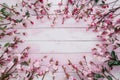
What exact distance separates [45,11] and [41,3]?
0.08 meters

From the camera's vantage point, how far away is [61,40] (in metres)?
2.01

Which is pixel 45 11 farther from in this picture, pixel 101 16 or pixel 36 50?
pixel 101 16

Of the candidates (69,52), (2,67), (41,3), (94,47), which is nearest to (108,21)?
(94,47)

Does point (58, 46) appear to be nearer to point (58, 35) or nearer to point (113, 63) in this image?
point (58, 35)

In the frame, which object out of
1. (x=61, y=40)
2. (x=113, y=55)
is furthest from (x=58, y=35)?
(x=113, y=55)

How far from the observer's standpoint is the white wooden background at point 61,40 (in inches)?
78.2

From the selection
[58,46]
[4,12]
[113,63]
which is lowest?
[113,63]

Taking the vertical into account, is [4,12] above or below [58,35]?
above

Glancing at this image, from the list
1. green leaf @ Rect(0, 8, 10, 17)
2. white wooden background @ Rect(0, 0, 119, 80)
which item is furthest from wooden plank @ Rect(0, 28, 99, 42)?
green leaf @ Rect(0, 8, 10, 17)

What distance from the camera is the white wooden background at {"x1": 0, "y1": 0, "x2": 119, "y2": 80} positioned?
1.99m

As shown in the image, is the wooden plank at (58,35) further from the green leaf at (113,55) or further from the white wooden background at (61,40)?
the green leaf at (113,55)

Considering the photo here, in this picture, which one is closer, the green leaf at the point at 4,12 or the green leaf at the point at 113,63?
the green leaf at the point at 113,63

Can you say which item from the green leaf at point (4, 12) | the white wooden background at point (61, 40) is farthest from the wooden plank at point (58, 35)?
the green leaf at point (4, 12)

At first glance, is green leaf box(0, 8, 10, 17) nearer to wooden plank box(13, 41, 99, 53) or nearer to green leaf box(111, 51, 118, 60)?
wooden plank box(13, 41, 99, 53)
